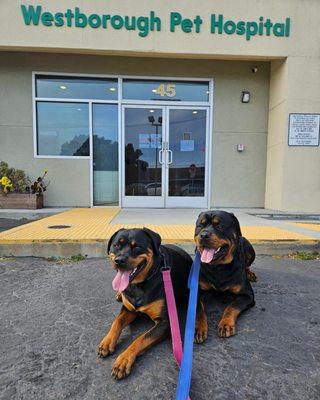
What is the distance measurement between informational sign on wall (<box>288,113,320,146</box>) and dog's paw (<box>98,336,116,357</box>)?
6.92m

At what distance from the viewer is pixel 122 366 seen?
166 centimetres

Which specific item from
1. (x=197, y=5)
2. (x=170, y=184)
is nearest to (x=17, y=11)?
(x=197, y=5)

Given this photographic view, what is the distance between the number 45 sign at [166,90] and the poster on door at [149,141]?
115cm

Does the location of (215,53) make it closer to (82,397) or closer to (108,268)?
(108,268)

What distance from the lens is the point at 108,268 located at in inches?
141

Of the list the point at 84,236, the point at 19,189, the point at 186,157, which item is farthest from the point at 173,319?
the point at 19,189

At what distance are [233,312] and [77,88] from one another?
7.48 meters

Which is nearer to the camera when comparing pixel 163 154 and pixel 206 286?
pixel 206 286

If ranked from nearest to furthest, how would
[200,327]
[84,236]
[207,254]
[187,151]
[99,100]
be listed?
[200,327], [207,254], [84,236], [99,100], [187,151]

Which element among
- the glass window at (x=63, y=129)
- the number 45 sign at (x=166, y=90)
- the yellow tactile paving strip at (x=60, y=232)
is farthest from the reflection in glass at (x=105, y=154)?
the yellow tactile paving strip at (x=60, y=232)

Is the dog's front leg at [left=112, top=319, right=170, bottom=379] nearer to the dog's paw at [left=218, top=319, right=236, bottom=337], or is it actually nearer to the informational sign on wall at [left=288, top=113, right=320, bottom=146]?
the dog's paw at [left=218, top=319, right=236, bottom=337]

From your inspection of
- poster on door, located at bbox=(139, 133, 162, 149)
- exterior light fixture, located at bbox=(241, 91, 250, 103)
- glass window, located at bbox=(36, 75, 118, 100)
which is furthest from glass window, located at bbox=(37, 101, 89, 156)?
exterior light fixture, located at bbox=(241, 91, 250, 103)

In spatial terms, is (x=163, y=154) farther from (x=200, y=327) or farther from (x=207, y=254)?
(x=200, y=327)

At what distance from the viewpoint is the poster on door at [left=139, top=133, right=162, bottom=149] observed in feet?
26.6
